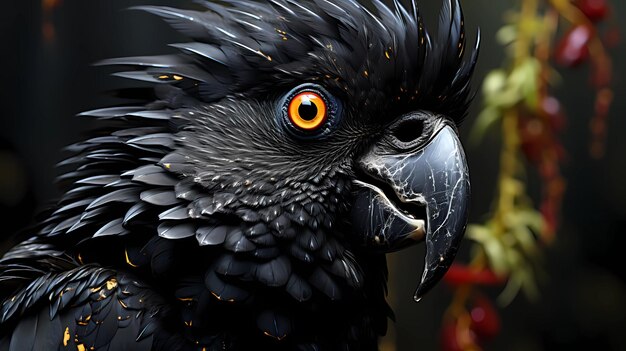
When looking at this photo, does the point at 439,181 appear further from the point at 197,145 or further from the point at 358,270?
the point at 197,145

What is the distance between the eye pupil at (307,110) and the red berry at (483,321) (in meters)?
1.11

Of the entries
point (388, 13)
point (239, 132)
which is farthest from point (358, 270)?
point (388, 13)

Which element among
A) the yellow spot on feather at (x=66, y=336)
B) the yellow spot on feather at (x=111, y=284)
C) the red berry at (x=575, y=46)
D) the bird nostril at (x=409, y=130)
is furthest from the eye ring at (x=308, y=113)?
the red berry at (x=575, y=46)

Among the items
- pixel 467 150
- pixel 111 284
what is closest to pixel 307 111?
pixel 111 284

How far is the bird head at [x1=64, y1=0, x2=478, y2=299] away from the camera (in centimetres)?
105

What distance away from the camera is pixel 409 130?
1.12m

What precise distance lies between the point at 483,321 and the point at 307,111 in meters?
1.12

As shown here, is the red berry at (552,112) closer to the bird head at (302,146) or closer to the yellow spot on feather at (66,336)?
the bird head at (302,146)

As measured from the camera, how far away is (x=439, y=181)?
1058mm

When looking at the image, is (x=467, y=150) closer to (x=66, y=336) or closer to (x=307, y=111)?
(x=307, y=111)

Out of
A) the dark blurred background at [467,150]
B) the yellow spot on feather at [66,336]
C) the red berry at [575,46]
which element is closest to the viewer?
the yellow spot on feather at [66,336]

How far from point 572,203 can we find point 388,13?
136cm

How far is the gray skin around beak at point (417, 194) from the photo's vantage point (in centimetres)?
106

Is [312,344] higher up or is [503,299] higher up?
[312,344]
